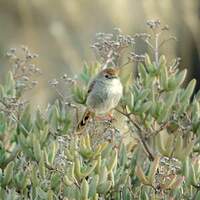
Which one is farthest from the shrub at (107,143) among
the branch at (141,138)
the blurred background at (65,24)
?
the blurred background at (65,24)

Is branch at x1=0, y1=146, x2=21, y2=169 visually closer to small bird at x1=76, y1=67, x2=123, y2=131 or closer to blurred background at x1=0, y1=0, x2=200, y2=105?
small bird at x1=76, y1=67, x2=123, y2=131

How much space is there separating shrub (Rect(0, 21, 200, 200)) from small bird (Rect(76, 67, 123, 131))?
2.1 inches

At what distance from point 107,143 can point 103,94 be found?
134 cm

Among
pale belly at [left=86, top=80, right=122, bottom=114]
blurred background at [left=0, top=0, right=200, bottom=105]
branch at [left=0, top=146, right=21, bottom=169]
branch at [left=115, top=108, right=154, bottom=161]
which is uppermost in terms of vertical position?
blurred background at [left=0, top=0, right=200, bottom=105]

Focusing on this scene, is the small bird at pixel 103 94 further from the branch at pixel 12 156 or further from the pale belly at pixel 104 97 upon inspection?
the branch at pixel 12 156

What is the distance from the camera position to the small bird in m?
3.08

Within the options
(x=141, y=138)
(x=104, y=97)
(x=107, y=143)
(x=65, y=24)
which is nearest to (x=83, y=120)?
(x=141, y=138)

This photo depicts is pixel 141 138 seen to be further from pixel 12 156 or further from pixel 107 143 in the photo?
pixel 12 156

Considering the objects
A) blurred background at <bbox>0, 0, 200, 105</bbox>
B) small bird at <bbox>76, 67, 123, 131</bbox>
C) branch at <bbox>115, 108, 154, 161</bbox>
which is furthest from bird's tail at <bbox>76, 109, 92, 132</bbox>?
blurred background at <bbox>0, 0, 200, 105</bbox>

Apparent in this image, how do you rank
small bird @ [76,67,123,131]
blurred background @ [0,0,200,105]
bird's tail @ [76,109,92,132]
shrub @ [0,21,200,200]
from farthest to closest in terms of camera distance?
1. blurred background @ [0,0,200,105]
2. small bird @ [76,67,123,131]
3. bird's tail @ [76,109,92,132]
4. shrub @ [0,21,200,200]

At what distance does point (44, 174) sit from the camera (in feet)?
8.05

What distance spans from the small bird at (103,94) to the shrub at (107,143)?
5 centimetres

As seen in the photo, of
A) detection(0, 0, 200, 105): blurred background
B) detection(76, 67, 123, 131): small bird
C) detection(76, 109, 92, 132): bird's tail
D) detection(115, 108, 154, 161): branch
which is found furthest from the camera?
detection(0, 0, 200, 105): blurred background

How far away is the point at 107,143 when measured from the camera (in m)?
2.49
